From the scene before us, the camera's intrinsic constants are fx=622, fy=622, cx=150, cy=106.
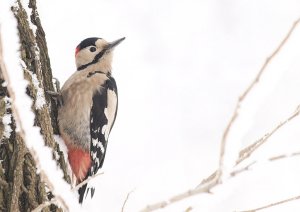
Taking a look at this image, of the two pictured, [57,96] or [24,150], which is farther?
[57,96]

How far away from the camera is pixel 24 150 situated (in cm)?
204

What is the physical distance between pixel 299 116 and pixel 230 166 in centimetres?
38

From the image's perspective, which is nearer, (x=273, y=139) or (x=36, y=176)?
(x=273, y=139)

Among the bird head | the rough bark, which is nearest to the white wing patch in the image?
the bird head

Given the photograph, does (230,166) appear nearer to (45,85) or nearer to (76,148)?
(45,85)

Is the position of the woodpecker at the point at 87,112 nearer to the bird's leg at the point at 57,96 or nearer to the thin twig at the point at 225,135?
the bird's leg at the point at 57,96

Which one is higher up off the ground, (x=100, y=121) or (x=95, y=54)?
(x=95, y=54)

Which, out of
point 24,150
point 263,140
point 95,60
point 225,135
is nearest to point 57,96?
point 95,60

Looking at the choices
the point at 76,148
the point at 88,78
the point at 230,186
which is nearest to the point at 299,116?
the point at 230,186

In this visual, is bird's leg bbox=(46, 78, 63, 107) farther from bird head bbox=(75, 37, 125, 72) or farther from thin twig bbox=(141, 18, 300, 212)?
thin twig bbox=(141, 18, 300, 212)

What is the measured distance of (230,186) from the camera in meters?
1.24

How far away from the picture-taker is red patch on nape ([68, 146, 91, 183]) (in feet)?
9.20

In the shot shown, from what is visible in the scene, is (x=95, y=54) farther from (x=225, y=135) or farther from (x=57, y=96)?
(x=225, y=135)

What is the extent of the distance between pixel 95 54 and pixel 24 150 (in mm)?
1481
